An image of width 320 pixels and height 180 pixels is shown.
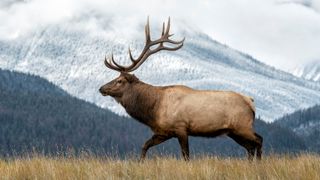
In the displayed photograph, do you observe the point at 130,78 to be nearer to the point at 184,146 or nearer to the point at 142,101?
the point at 142,101

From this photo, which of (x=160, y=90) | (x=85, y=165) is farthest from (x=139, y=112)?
(x=85, y=165)

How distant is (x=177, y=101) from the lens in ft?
46.4

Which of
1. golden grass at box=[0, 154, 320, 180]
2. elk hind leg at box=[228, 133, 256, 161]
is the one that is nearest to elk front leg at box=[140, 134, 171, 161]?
elk hind leg at box=[228, 133, 256, 161]

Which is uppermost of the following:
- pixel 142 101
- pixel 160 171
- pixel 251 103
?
pixel 160 171

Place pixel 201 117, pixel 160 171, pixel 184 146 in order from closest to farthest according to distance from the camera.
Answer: pixel 160 171 < pixel 184 146 < pixel 201 117

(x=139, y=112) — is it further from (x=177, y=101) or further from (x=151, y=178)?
(x=151, y=178)

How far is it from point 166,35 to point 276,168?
7.67 m

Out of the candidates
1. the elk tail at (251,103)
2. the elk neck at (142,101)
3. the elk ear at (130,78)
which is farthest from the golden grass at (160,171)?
the elk ear at (130,78)

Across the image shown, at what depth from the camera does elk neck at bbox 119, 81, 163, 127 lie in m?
14.5

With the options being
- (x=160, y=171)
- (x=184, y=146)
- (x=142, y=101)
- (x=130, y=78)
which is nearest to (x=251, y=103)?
(x=184, y=146)

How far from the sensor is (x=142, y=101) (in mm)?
15016

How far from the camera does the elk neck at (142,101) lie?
1453 centimetres

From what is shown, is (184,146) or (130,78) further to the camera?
(130,78)

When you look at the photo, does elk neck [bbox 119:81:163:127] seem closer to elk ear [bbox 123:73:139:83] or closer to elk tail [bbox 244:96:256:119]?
elk ear [bbox 123:73:139:83]
